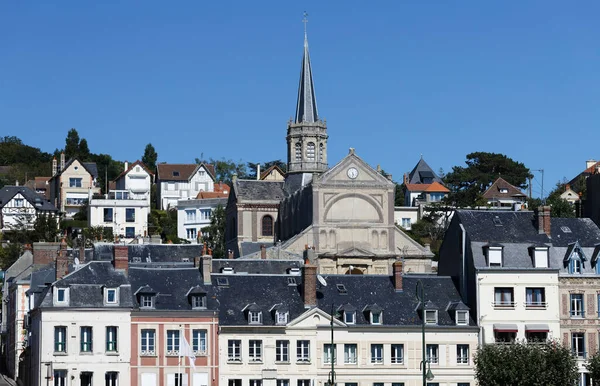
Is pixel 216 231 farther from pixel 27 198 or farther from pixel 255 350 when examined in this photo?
pixel 255 350

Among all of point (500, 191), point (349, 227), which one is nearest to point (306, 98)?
point (349, 227)

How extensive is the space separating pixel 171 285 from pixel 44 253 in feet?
75.9

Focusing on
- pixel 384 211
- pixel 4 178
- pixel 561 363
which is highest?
pixel 4 178

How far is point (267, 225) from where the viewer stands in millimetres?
127000

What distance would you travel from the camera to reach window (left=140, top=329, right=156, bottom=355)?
70.3 m

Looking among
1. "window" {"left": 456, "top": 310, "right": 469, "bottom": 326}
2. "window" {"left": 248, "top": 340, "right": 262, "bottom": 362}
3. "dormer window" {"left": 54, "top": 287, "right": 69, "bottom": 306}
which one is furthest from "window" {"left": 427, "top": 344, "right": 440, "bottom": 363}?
"dormer window" {"left": 54, "top": 287, "right": 69, "bottom": 306}

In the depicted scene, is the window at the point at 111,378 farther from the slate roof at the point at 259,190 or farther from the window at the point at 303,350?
the slate roof at the point at 259,190

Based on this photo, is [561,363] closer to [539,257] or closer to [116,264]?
[539,257]

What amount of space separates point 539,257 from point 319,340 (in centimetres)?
1309

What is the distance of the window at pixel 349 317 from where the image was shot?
240 ft

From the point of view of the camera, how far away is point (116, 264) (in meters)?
72.4

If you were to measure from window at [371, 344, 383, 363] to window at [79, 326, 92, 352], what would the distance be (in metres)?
14.7

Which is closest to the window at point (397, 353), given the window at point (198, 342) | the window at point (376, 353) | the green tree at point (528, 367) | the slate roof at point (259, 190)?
the window at point (376, 353)

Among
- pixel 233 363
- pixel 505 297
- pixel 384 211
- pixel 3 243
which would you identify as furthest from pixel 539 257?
pixel 3 243
